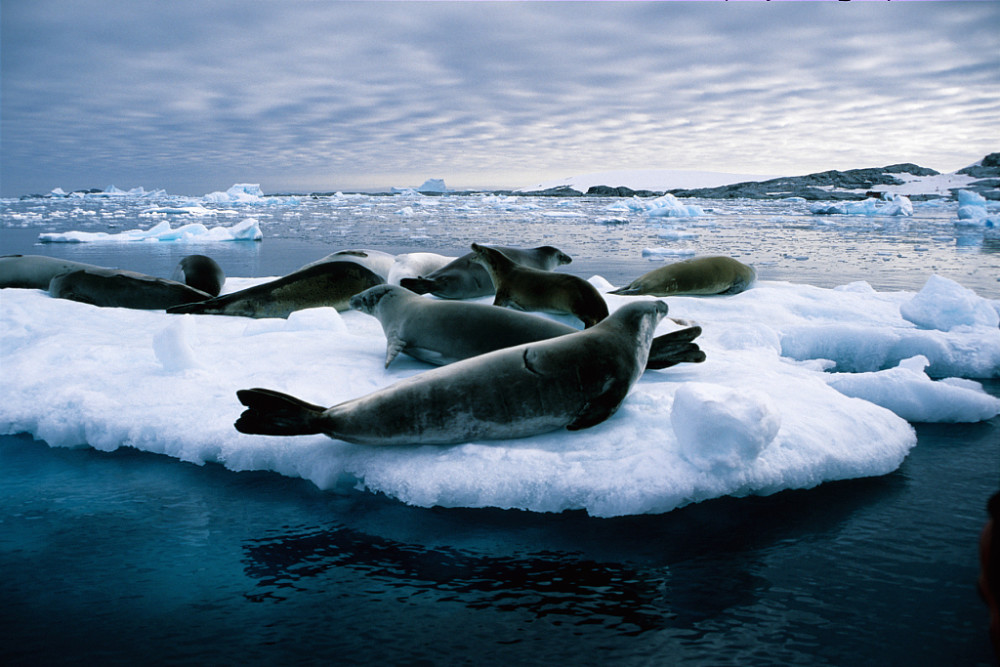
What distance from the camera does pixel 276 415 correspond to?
103 inches

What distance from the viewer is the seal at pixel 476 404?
2639 millimetres

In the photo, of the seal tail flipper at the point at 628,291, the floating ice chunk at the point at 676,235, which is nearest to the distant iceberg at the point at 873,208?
the floating ice chunk at the point at 676,235

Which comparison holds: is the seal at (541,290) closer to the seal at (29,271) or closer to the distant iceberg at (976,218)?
the seal at (29,271)

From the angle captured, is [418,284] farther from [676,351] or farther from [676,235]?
[676,235]

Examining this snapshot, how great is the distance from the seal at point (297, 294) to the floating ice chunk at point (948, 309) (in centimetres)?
432

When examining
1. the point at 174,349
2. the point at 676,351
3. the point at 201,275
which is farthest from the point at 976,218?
the point at 174,349

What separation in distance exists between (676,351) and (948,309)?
297 centimetres

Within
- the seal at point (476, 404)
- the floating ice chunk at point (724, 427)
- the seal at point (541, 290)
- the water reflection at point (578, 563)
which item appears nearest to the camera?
the water reflection at point (578, 563)

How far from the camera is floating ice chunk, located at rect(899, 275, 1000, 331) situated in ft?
17.1

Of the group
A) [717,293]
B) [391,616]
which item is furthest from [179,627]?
[717,293]

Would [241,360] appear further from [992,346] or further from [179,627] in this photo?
[992,346]

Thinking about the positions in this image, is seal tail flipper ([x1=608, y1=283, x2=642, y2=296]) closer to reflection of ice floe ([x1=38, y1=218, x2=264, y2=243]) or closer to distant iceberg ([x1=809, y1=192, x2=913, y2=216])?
reflection of ice floe ([x1=38, y1=218, x2=264, y2=243])

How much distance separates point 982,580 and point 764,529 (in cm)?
150

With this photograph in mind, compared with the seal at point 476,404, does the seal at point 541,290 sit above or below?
above
